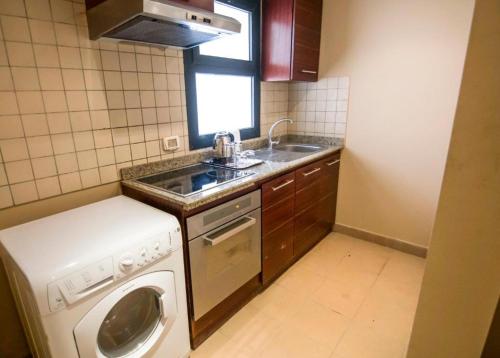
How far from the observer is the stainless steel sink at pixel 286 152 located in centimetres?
212

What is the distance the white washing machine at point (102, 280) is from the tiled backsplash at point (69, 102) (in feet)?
0.74

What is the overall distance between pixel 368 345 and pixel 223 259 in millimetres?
934

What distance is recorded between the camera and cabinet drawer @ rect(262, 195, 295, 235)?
1.75 meters

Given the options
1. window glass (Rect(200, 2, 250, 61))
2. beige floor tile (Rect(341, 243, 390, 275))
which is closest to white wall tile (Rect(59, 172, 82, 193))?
window glass (Rect(200, 2, 250, 61))

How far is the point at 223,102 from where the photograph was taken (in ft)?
7.23

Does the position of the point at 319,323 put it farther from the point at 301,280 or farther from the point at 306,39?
the point at 306,39

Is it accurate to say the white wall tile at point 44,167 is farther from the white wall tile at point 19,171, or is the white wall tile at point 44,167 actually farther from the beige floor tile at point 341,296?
the beige floor tile at point 341,296

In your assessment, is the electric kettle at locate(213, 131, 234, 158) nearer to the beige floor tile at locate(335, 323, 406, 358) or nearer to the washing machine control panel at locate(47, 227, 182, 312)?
the washing machine control panel at locate(47, 227, 182, 312)

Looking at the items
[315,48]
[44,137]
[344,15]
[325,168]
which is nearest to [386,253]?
[325,168]

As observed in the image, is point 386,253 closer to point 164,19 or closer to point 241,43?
point 241,43

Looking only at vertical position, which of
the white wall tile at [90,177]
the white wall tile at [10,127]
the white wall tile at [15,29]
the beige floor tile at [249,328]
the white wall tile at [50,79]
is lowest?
the beige floor tile at [249,328]

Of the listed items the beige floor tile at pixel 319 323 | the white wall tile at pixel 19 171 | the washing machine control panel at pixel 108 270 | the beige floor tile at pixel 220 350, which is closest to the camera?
the washing machine control panel at pixel 108 270

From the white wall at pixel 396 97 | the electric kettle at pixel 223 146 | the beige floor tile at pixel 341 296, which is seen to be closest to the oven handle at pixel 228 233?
the electric kettle at pixel 223 146

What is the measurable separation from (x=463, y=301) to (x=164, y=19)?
1.41 meters
